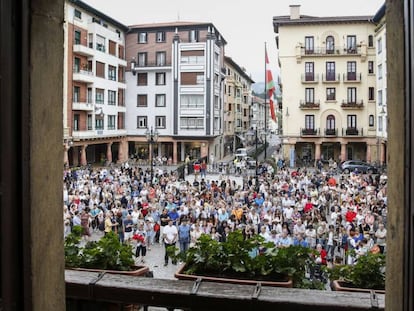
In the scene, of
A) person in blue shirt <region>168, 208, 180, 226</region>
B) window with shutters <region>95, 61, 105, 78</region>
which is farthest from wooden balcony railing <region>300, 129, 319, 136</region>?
person in blue shirt <region>168, 208, 180, 226</region>

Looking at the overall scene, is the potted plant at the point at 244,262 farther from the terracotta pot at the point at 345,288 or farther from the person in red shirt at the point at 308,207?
the person in red shirt at the point at 308,207

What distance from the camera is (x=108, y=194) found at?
16.8m

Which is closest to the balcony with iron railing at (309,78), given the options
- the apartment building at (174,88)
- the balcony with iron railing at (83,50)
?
the apartment building at (174,88)

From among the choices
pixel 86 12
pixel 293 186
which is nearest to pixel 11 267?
pixel 293 186

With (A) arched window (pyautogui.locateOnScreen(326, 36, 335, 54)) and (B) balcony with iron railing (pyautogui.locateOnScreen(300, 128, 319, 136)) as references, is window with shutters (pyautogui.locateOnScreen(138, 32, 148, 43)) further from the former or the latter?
(B) balcony with iron railing (pyautogui.locateOnScreen(300, 128, 319, 136))

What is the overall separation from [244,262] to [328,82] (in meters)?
35.6

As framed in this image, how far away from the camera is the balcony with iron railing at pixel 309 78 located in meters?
36.3

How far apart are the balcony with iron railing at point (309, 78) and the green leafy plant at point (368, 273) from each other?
115ft

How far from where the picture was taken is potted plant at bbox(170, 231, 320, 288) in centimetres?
247

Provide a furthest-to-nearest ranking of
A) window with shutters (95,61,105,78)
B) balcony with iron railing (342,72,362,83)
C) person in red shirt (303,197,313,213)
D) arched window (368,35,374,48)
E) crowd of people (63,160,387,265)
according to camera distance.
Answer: balcony with iron railing (342,72,362,83)
arched window (368,35,374,48)
window with shutters (95,61,105,78)
person in red shirt (303,197,313,213)
crowd of people (63,160,387,265)

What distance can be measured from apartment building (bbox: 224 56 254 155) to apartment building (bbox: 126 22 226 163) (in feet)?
18.5

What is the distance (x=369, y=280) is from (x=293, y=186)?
17.3m

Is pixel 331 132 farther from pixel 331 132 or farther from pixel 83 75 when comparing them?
pixel 83 75

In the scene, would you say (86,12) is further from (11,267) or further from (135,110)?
(11,267)
